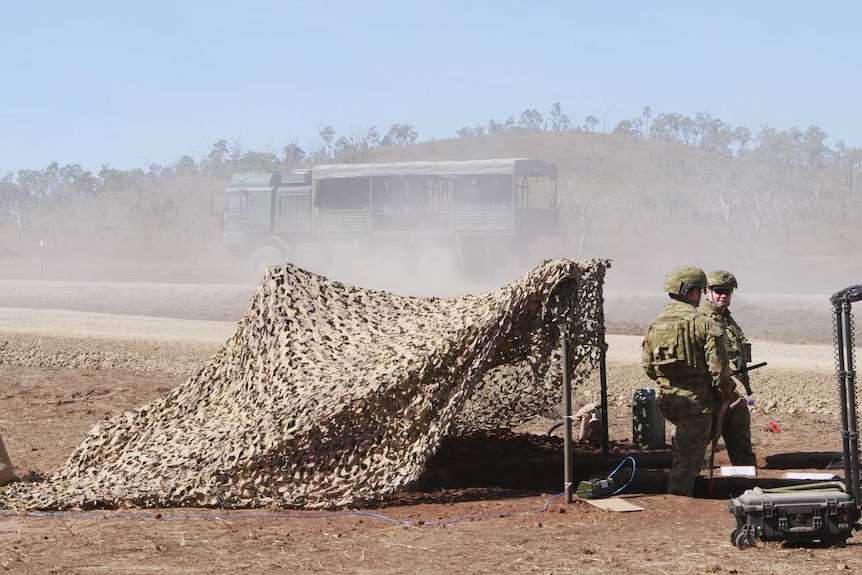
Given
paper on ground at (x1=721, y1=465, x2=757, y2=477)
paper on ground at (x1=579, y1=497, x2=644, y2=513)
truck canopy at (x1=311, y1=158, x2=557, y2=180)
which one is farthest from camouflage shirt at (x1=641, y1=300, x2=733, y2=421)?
truck canopy at (x1=311, y1=158, x2=557, y2=180)

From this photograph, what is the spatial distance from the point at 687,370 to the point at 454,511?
185 cm

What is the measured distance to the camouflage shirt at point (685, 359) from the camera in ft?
25.4

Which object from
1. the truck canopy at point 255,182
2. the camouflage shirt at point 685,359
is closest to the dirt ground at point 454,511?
the camouflage shirt at point 685,359

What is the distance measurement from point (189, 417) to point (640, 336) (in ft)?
A: 39.4

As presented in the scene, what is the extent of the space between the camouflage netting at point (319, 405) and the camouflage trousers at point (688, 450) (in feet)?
3.24

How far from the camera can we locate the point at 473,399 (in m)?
9.54

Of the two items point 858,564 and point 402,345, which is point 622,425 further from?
point 858,564

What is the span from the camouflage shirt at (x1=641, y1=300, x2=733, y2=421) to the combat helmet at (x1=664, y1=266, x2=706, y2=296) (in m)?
0.11

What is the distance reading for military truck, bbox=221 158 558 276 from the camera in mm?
31969

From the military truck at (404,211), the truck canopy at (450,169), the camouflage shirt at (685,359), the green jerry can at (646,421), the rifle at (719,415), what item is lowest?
the green jerry can at (646,421)

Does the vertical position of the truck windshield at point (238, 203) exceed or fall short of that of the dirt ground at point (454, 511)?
it exceeds it

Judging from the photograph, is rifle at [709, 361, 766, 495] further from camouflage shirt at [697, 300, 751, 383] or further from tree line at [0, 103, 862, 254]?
tree line at [0, 103, 862, 254]

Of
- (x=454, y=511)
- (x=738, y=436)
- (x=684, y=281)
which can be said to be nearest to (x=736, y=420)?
(x=738, y=436)

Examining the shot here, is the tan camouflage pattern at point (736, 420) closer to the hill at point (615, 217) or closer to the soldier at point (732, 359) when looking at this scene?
the soldier at point (732, 359)
